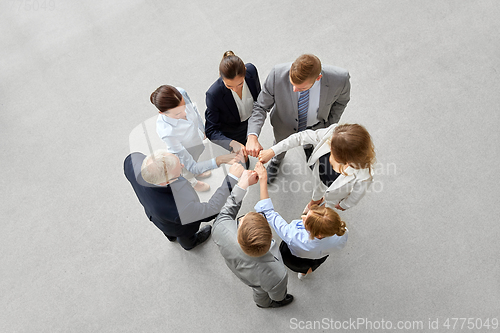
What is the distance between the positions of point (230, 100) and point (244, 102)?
13cm

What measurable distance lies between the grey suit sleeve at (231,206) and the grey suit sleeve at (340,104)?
3.22 ft

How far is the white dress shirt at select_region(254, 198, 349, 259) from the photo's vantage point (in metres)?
1.94

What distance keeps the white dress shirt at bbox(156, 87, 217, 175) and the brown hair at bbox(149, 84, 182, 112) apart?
4.7 inches

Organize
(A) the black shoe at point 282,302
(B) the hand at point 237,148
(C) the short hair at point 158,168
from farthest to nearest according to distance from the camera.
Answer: (A) the black shoe at point 282,302 → (B) the hand at point 237,148 → (C) the short hair at point 158,168

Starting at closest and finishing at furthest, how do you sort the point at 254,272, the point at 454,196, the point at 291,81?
the point at 254,272 < the point at 291,81 < the point at 454,196

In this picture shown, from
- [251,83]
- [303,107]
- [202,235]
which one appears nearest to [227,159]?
[251,83]

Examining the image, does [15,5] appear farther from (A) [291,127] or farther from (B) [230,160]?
(A) [291,127]

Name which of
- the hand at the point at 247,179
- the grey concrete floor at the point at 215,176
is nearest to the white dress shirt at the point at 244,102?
the hand at the point at 247,179

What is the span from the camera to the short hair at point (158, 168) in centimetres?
183

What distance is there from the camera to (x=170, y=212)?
6.60ft

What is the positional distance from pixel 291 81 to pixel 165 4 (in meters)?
2.91

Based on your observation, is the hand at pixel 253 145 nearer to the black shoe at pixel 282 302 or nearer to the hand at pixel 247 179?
the hand at pixel 247 179

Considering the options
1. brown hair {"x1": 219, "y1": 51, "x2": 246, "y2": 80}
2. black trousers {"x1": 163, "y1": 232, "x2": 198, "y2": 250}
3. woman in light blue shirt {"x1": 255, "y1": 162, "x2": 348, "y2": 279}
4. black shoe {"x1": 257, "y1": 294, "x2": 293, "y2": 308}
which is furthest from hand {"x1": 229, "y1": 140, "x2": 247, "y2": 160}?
black shoe {"x1": 257, "y1": 294, "x2": 293, "y2": 308}

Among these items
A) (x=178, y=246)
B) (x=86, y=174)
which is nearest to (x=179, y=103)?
(x=178, y=246)
